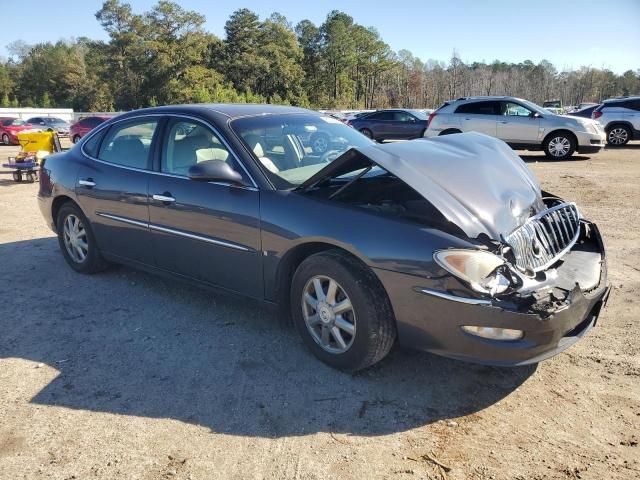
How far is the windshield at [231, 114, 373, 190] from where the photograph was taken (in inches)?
144

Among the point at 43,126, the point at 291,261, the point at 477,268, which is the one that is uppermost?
the point at 43,126

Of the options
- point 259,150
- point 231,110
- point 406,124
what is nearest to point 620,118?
point 406,124

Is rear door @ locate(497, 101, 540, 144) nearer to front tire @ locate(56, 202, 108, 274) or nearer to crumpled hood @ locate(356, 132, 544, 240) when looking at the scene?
crumpled hood @ locate(356, 132, 544, 240)

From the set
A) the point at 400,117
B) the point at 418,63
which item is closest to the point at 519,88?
the point at 418,63

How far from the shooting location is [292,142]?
3.96 m

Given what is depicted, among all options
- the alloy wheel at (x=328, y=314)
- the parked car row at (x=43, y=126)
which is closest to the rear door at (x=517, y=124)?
the alloy wheel at (x=328, y=314)

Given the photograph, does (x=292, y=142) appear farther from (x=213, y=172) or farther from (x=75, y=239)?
(x=75, y=239)

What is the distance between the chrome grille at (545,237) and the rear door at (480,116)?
38.2ft

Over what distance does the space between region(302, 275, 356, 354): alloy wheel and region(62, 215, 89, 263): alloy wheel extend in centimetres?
283

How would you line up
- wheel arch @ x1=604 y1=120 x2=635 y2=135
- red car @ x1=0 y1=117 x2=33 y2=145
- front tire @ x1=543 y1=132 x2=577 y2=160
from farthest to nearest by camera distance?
red car @ x1=0 y1=117 x2=33 y2=145, wheel arch @ x1=604 y1=120 x2=635 y2=135, front tire @ x1=543 y1=132 x2=577 y2=160

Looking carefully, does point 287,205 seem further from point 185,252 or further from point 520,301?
point 520,301

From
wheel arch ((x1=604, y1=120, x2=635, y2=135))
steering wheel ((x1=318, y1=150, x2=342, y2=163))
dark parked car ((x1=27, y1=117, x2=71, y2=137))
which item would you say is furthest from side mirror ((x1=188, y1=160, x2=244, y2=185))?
dark parked car ((x1=27, y1=117, x2=71, y2=137))

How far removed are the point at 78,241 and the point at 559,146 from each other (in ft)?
43.1

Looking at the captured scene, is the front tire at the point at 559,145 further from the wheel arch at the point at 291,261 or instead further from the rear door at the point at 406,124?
the wheel arch at the point at 291,261
